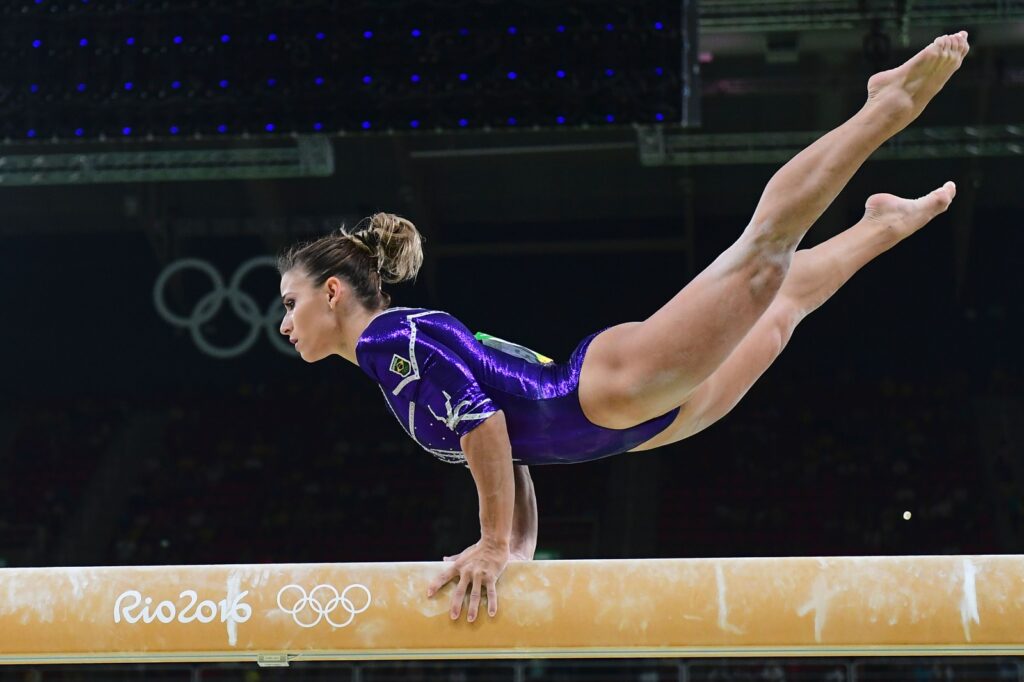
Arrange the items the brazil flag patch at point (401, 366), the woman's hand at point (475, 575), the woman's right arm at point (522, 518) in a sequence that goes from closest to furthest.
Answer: the woman's hand at point (475, 575)
the brazil flag patch at point (401, 366)
the woman's right arm at point (522, 518)

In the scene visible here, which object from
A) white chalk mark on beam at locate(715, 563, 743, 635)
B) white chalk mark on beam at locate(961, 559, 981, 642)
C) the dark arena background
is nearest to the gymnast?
white chalk mark on beam at locate(715, 563, 743, 635)

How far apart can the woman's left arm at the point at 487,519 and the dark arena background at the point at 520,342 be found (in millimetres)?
8330

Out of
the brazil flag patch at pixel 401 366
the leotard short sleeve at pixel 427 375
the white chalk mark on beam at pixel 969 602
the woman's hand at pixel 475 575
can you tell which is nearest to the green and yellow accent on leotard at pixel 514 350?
the leotard short sleeve at pixel 427 375

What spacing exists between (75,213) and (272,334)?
364cm

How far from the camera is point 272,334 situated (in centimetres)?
1404

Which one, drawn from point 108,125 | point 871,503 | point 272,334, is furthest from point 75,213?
point 871,503

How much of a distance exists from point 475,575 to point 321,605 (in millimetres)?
428

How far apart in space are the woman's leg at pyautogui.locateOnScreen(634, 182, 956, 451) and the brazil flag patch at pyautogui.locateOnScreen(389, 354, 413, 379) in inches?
29.6

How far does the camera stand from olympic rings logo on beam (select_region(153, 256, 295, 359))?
1405cm

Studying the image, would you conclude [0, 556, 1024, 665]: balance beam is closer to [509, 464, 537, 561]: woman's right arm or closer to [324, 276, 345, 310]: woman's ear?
[509, 464, 537, 561]: woman's right arm

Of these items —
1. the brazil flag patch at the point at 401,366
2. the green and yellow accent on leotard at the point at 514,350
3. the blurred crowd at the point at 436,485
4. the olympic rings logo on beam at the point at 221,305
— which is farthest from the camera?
the olympic rings logo on beam at the point at 221,305

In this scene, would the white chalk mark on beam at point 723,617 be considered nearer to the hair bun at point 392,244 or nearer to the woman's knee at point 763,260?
the woman's knee at point 763,260

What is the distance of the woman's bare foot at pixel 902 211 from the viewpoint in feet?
11.7

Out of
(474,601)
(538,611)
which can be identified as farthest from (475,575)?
(538,611)
